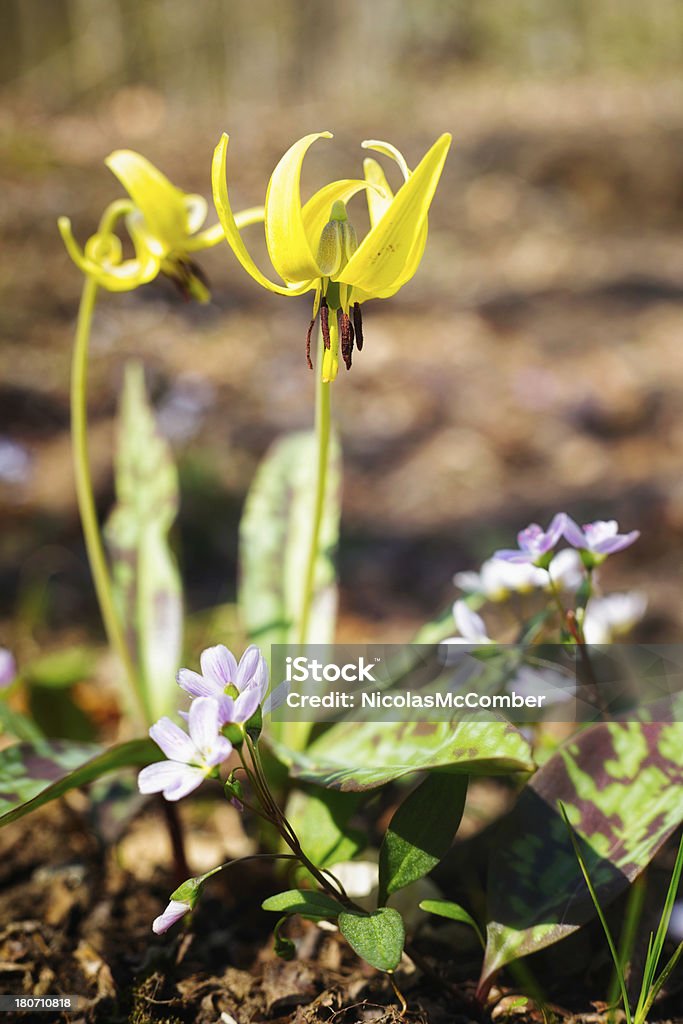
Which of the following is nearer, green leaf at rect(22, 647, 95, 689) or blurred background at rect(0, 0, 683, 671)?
green leaf at rect(22, 647, 95, 689)

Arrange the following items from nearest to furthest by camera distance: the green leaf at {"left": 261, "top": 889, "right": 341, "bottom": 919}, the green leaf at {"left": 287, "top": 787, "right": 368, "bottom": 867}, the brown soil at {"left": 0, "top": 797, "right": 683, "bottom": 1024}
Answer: the green leaf at {"left": 261, "top": 889, "right": 341, "bottom": 919}
the brown soil at {"left": 0, "top": 797, "right": 683, "bottom": 1024}
the green leaf at {"left": 287, "top": 787, "right": 368, "bottom": 867}

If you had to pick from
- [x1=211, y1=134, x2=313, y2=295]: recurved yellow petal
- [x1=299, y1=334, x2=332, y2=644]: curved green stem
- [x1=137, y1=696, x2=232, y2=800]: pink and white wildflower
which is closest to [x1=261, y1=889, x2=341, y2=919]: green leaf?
[x1=137, y1=696, x2=232, y2=800]: pink and white wildflower

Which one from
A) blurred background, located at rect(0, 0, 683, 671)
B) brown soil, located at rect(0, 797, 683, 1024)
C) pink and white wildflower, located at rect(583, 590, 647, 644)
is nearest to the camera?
brown soil, located at rect(0, 797, 683, 1024)

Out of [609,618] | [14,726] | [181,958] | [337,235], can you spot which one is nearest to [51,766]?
[14,726]

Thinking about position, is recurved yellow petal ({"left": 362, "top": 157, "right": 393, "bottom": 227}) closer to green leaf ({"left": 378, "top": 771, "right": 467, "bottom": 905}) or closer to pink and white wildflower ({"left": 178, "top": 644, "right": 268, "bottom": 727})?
pink and white wildflower ({"left": 178, "top": 644, "right": 268, "bottom": 727})

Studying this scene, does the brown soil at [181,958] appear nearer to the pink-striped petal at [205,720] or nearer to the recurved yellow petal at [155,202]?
the pink-striped petal at [205,720]

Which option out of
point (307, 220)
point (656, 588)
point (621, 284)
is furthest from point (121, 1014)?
point (621, 284)

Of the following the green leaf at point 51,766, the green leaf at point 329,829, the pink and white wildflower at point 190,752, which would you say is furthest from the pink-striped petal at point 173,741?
the green leaf at point 329,829
